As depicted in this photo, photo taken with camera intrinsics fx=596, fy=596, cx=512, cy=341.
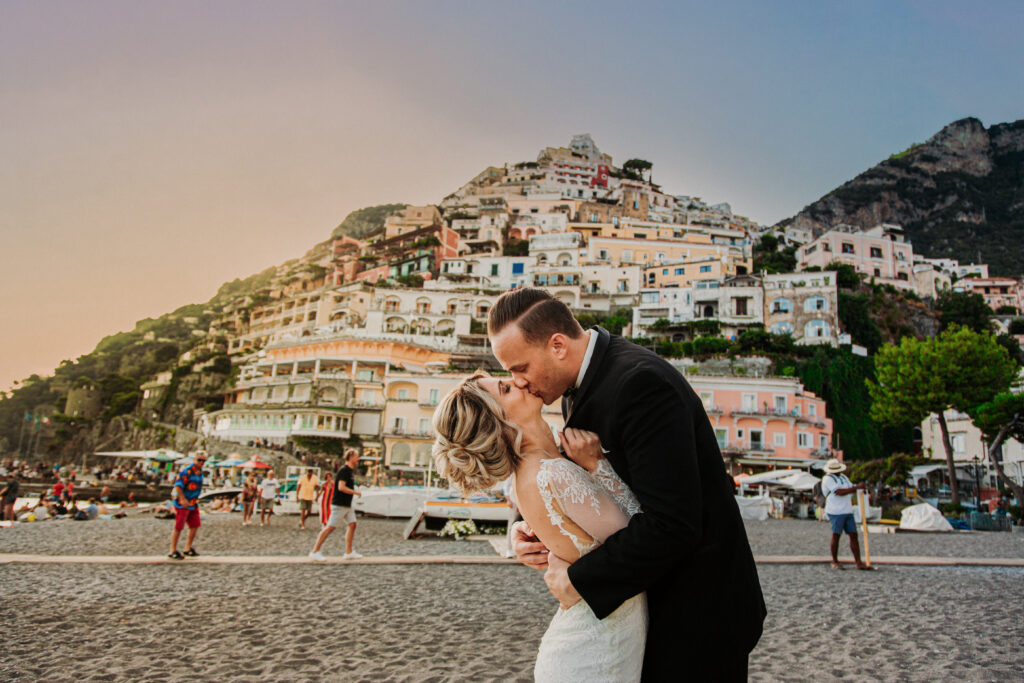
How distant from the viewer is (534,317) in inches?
72.6

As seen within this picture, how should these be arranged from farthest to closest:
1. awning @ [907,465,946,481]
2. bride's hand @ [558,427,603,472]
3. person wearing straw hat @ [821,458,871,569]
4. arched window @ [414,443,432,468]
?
arched window @ [414,443,432,468] → awning @ [907,465,946,481] → person wearing straw hat @ [821,458,871,569] → bride's hand @ [558,427,603,472]

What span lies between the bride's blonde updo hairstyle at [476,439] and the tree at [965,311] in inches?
2736

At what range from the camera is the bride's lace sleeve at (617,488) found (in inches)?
68.8

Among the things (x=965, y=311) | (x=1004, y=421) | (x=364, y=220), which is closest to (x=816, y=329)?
(x=965, y=311)

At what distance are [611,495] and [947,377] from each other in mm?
32010

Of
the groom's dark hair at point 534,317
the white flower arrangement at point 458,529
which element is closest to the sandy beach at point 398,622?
the groom's dark hair at point 534,317

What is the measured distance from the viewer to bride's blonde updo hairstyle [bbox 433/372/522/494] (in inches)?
68.8

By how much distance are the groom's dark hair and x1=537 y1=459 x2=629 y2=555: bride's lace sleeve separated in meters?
0.41

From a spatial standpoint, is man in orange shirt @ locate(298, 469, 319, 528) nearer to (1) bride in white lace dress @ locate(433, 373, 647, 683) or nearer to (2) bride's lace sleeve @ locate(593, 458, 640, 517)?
(1) bride in white lace dress @ locate(433, 373, 647, 683)

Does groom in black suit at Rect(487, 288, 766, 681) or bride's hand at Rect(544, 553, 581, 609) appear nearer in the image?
groom in black suit at Rect(487, 288, 766, 681)

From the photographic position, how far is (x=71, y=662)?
3807mm

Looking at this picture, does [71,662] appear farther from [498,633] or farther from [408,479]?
[408,479]

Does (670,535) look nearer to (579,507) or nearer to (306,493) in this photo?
(579,507)

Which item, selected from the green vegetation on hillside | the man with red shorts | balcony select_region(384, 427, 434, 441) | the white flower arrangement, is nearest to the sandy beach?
the man with red shorts
